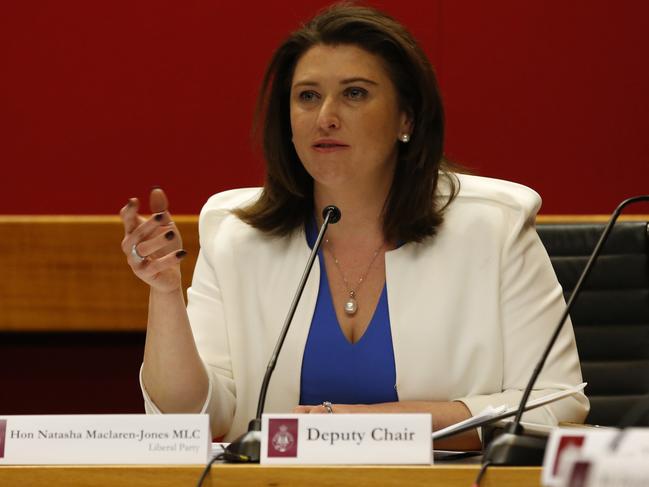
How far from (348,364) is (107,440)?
2.48ft

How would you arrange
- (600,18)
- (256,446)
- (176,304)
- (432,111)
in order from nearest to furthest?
(256,446) < (176,304) < (432,111) < (600,18)

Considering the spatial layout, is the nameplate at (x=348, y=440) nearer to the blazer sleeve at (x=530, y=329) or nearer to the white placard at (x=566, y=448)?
the white placard at (x=566, y=448)

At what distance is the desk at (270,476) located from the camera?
1.32m

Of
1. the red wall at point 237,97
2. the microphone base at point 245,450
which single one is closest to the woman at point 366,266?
the microphone base at point 245,450

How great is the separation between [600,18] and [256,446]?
220 centimetres

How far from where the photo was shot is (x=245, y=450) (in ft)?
4.70

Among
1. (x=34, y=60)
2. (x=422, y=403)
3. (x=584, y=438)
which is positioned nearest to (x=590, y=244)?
(x=422, y=403)

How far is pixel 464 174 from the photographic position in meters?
2.34

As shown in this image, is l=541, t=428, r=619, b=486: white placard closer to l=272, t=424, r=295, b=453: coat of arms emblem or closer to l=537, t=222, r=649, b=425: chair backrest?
l=272, t=424, r=295, b=453: coat of arms emblem

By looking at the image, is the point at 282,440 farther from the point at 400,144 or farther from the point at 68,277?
the point at 68,277

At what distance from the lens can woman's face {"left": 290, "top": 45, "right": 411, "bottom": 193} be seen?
2.10 metres

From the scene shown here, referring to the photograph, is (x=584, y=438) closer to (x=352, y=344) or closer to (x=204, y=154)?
(x=352, y=344)

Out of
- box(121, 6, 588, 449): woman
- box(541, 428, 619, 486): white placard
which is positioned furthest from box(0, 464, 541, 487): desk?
box(121, 6, 588, 449): woman

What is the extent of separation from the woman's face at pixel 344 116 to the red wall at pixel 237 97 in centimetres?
106
